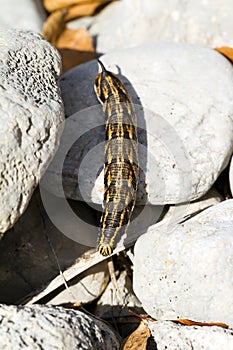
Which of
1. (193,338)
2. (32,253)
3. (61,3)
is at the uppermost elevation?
(61,3)

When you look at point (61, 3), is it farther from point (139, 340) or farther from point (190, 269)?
point (139, 340)

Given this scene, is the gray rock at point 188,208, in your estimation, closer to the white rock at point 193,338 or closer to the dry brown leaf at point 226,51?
the white rock at point 193,338

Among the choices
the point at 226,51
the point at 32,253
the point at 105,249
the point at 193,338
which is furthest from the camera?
the point at 226,51

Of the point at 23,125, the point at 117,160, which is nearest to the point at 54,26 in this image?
the point at 117,160

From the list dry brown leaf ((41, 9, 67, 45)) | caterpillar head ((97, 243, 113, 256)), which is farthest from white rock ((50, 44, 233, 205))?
dry brown leaf ((41, 9, 67, 45))

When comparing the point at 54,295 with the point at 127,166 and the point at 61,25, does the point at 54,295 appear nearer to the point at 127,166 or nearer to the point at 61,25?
the point at 127,166

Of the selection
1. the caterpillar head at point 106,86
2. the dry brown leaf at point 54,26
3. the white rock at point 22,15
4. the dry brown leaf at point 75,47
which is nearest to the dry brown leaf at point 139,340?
the caterpillar head at point 106,86
